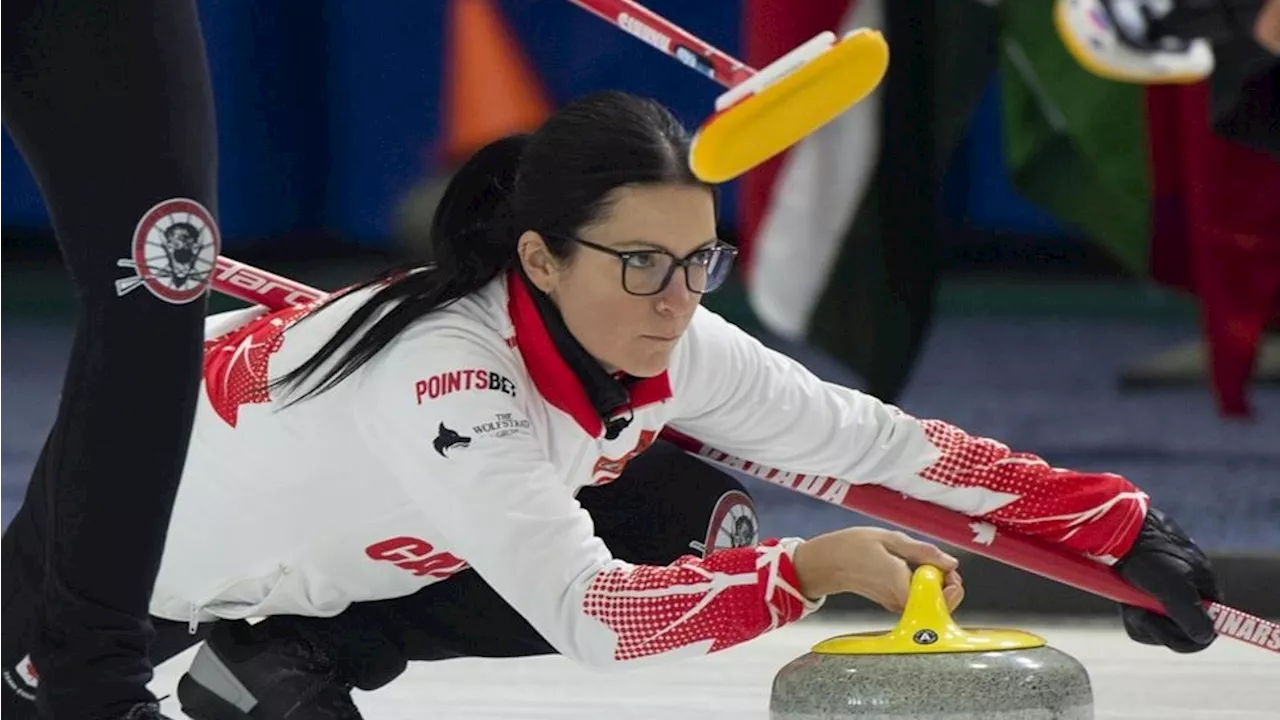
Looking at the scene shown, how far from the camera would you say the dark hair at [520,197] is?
2027 millimetres

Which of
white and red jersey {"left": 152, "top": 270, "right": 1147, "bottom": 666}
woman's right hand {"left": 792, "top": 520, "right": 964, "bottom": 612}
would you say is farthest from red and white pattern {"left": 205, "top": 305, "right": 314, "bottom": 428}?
woman's right hand {"left": 792, "top": 520, "right": 964, "bottom": 612}

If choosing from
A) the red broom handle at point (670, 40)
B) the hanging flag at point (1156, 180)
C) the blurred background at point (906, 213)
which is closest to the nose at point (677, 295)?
the red broom handle at point (670, 40)

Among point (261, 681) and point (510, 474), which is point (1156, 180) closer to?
point (261, 681)

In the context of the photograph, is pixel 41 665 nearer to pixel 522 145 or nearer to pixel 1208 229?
pixel 522 145

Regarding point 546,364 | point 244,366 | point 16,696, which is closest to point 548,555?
point 546,364

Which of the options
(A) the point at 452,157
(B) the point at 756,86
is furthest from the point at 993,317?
(B) the point at 756,86

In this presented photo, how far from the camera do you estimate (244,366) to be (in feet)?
7.18

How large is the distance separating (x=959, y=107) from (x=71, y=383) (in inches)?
111

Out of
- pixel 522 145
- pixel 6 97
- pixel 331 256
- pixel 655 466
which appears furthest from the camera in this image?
pixel 331 256

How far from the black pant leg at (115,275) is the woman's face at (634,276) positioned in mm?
357

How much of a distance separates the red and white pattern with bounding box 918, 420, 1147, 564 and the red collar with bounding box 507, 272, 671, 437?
1.29ft

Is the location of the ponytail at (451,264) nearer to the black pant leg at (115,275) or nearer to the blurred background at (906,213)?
the black pant leg at (115,275)

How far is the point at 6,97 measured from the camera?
5.79ft

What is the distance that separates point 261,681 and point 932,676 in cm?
75
